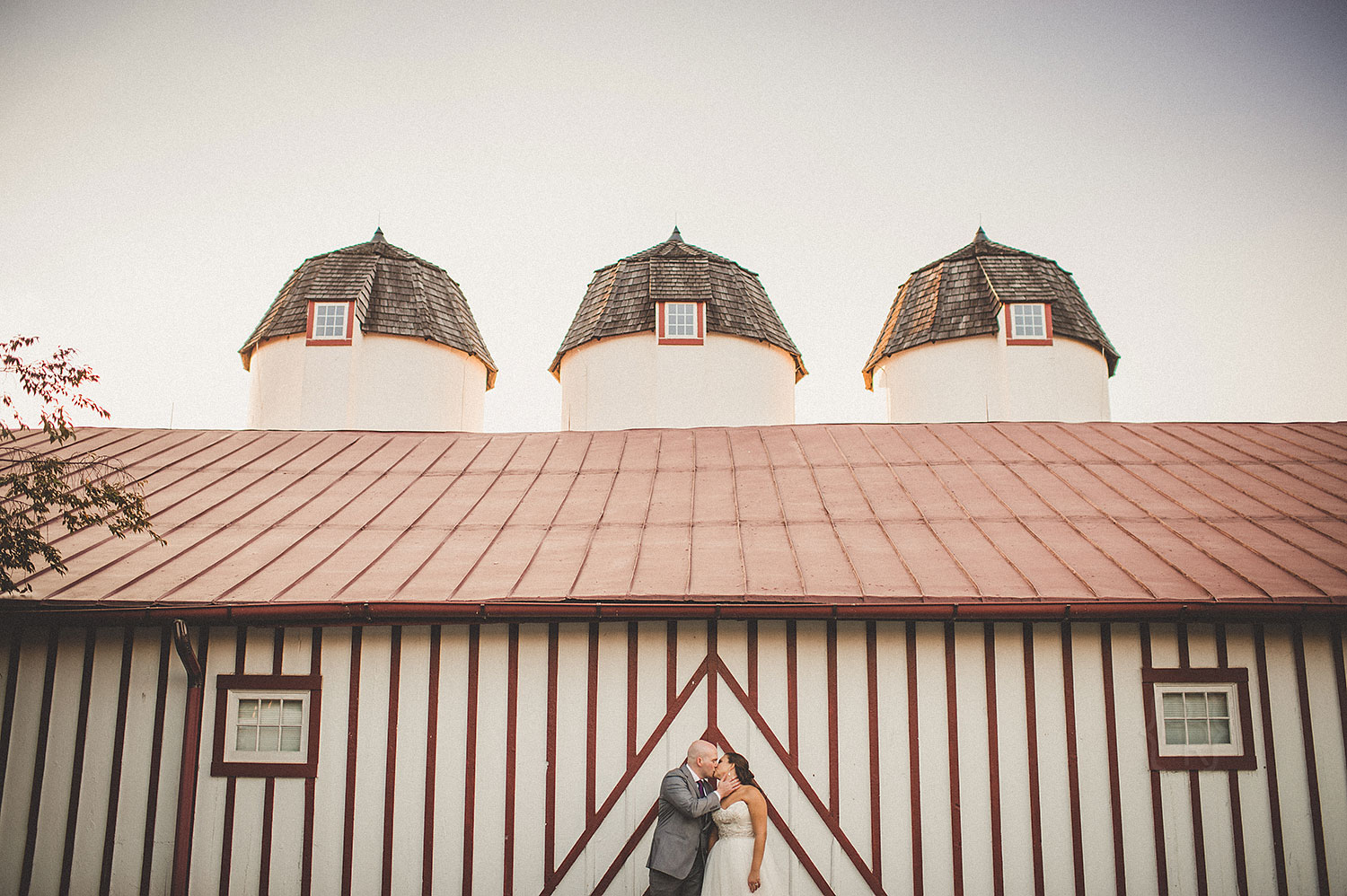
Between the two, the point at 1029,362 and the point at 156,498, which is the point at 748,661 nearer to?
the point at 156,498

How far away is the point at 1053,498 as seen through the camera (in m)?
8.42

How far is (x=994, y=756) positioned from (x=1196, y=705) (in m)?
1.83

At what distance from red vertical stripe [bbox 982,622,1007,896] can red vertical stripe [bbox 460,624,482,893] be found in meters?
4.29

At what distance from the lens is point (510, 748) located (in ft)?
22.2

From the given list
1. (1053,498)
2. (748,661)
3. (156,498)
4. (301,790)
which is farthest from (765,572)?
(156,498)

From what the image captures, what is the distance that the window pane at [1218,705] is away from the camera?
680cm

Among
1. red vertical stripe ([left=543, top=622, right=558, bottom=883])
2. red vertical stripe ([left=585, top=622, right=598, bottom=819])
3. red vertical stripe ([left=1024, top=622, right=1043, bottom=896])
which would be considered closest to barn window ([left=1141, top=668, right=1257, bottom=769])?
red vertical stripe ([left=1024, top=622, right=1043, bottom=896])

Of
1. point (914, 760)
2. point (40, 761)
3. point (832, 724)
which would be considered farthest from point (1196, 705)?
point (40, 761)

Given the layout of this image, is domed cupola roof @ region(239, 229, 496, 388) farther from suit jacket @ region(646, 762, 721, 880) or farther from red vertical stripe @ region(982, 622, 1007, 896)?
red vertical stripe @ region(982, 622, 1007, 896)

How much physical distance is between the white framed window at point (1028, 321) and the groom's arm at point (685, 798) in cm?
1263

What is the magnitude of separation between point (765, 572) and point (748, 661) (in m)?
0.77

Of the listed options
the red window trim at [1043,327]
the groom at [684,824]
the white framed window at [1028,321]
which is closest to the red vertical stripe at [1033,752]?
the groom at [684,824]

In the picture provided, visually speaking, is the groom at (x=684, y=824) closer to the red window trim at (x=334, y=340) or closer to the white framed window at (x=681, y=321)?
the white framed window at (x=681, y=321)

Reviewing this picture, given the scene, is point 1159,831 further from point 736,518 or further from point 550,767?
point 550,767
